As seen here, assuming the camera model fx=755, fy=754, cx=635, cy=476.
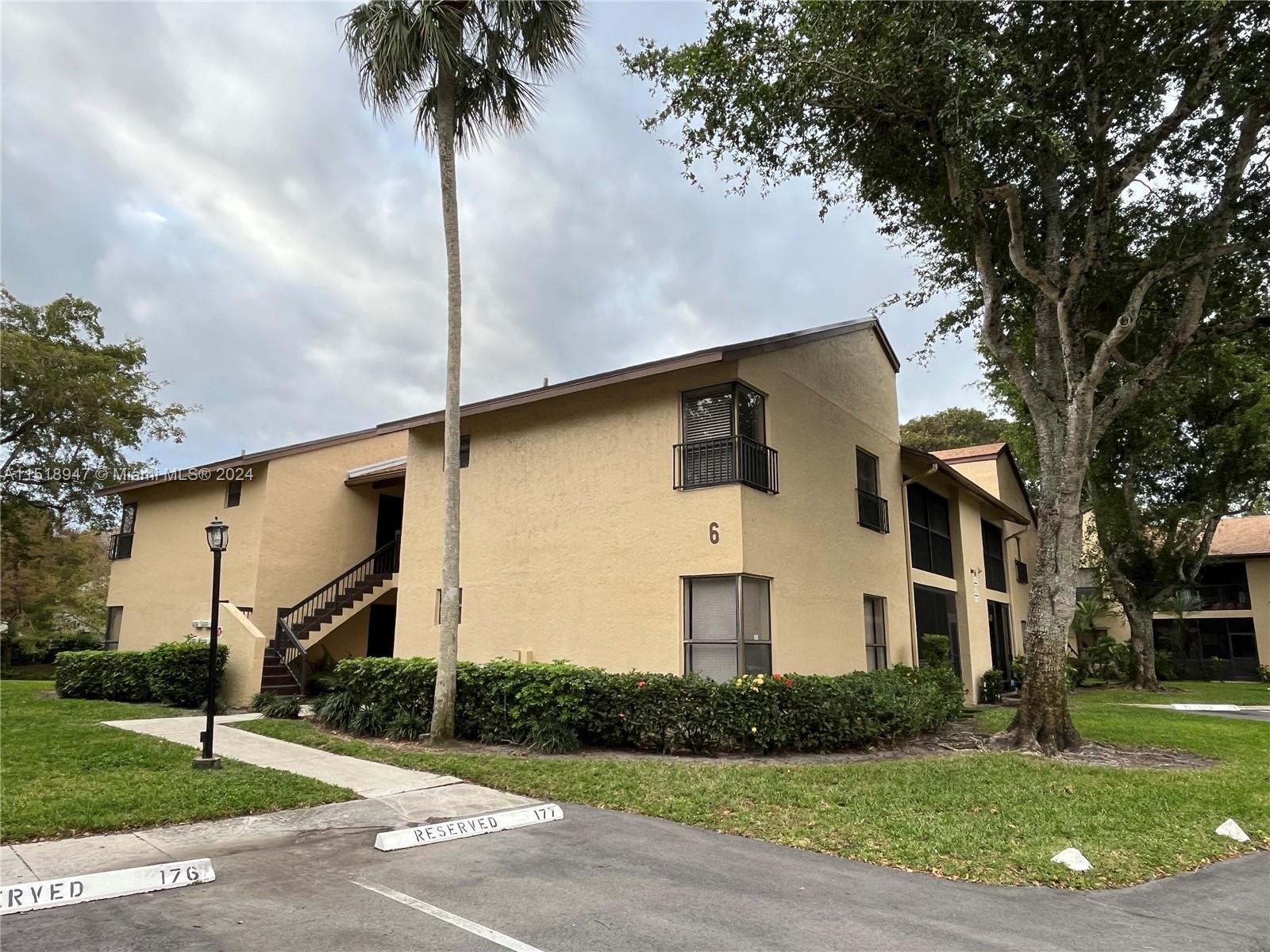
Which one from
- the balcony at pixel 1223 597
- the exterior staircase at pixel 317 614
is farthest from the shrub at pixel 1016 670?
the exterior staircase at pixel 317 614

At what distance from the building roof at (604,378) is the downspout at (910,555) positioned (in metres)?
2.69

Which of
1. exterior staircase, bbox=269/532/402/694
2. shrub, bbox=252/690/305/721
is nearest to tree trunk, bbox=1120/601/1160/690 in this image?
exterior staircase, bbox=269/532/402/694

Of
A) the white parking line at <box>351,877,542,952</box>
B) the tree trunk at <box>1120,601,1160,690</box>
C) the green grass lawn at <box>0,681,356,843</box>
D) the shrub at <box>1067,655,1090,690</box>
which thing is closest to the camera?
the white parking line at <box>351,877,542,952</box>

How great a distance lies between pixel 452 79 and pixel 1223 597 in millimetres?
37364

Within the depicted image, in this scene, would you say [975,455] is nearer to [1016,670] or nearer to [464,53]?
[1016,670]

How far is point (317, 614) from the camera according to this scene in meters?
17.0

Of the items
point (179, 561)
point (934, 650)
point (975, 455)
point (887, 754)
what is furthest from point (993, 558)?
point (179, 561)

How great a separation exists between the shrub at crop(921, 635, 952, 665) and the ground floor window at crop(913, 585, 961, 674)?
77 mm

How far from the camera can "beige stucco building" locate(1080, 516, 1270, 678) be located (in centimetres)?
3166

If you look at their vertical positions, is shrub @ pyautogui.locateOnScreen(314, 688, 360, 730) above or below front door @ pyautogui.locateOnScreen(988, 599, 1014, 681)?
below

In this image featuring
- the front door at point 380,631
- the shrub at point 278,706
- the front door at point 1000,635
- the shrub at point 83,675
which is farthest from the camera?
the front door at point 1000,635

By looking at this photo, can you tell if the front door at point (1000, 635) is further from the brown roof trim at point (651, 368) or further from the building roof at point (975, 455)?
the brown roof trim at point (651, 368)

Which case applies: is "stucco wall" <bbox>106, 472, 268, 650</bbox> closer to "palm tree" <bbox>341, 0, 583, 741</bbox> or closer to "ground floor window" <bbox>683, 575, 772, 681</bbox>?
"palm tree" <bbox>341, 0, 583, 741</bbox>

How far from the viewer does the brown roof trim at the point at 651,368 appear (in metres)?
11.1
